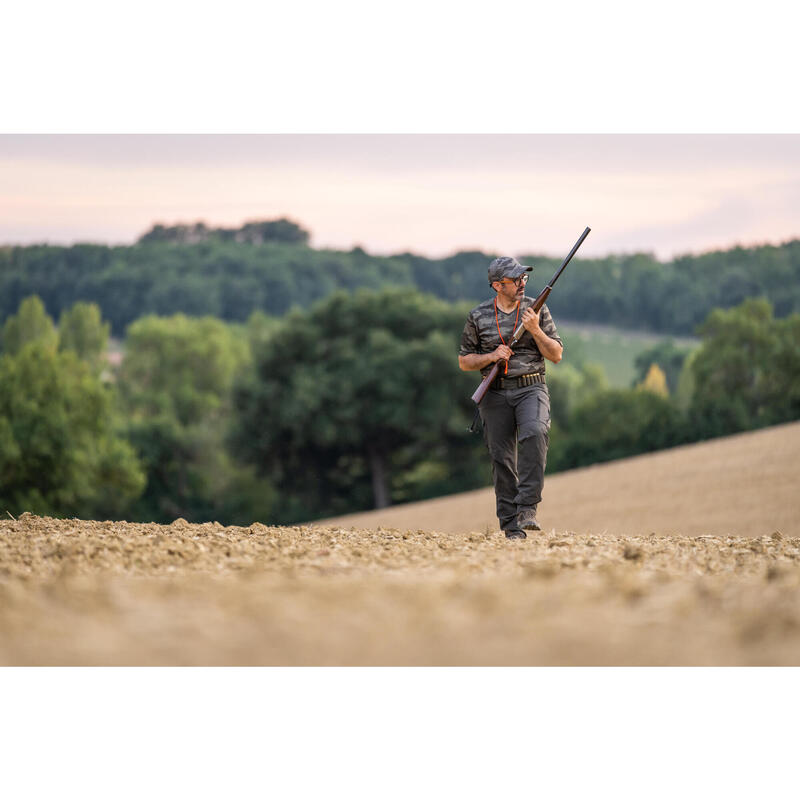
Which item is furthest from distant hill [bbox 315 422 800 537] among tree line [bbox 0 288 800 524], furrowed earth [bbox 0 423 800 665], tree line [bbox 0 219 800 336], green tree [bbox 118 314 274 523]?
green tree [bbox 118 314 274 523]

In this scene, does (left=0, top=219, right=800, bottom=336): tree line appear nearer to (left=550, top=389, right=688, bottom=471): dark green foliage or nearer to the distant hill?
(left=550, top=389, right=688, bottom=471): dark green foliage

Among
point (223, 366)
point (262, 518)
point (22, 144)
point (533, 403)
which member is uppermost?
point (22, 144)

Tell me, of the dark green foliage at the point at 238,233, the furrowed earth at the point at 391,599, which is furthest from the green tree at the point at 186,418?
the furrowed earth at the point at 391,599

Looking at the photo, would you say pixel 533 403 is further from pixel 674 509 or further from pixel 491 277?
pixel 674 509

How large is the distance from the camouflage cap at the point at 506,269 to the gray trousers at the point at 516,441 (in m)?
0.96

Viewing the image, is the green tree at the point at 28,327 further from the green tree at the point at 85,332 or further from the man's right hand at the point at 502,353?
the man's right hand at the point at 502,353

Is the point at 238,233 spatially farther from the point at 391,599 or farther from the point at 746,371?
the point at 391,599

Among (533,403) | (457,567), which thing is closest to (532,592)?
(457,567)

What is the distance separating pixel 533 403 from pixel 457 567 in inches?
107

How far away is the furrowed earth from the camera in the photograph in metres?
5.35

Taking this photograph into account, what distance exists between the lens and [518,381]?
954 cm

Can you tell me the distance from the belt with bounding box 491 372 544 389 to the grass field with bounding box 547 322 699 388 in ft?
178

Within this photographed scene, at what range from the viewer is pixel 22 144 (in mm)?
29328

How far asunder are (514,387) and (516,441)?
21.2 inches
